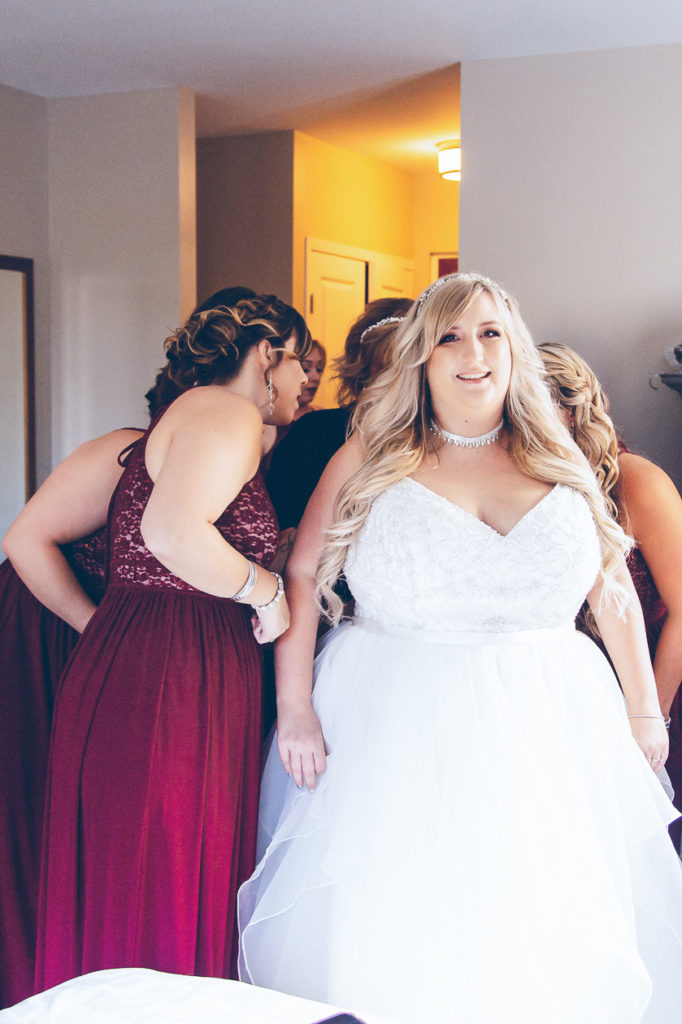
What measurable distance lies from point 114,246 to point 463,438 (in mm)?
3266

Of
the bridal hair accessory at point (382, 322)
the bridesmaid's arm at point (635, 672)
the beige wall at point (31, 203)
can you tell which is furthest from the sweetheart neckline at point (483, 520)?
the beige wall at point (31, 203)

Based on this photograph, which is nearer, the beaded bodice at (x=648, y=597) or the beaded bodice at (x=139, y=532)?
the beaded bodice at (x=139, y=532)

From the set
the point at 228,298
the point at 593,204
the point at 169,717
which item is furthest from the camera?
the point at 593,204

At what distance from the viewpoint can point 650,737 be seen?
198 cm

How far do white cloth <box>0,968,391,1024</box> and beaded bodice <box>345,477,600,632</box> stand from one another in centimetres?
82

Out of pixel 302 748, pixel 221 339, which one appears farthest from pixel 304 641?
pixel 221 339

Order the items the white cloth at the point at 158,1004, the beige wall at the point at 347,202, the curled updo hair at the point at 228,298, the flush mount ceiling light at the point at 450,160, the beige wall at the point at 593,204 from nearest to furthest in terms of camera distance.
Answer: the white cloth at the point at 158,1004
the curled updo hair at the point at 228,298
the beige wall at the point at 593,204
the flush mount ceiling light at the point at 450,160
the beige wall at the point at 347,202

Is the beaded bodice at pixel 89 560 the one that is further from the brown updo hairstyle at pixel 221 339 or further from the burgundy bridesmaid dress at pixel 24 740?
the brown updo hairstyle at pixel 221 339

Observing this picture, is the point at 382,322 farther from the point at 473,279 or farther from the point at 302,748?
the point at 302,748

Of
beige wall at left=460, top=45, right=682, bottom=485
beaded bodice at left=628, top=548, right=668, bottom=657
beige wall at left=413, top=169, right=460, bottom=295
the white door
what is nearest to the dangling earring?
beaded bodice at left=628, top=548, right=668, bottom=657

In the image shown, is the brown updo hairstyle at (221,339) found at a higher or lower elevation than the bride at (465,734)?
higher

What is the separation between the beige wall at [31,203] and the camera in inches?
182

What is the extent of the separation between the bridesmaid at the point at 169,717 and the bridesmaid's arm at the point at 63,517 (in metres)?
0.12

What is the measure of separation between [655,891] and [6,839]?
1359 mm
